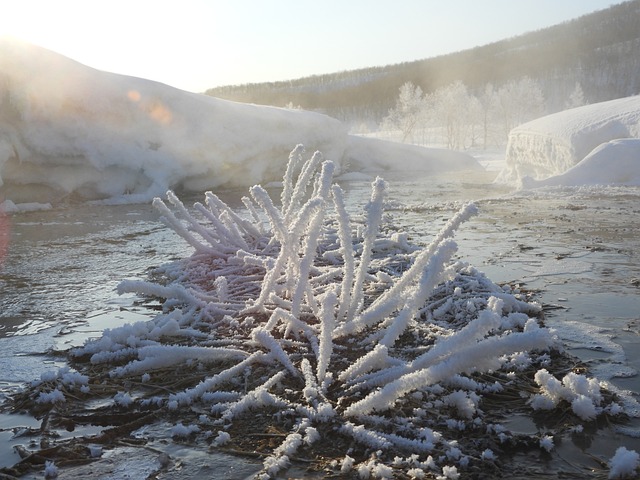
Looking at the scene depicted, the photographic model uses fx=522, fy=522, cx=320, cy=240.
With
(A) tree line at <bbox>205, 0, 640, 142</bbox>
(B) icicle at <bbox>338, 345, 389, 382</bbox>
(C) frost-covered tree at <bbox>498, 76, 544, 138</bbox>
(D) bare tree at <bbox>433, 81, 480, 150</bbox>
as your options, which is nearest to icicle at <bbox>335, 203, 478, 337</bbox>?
(B) icicle at <bbox>338, 345, 389, 382</bbox>

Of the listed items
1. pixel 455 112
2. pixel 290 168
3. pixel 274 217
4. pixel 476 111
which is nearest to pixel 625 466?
pixel 274 217

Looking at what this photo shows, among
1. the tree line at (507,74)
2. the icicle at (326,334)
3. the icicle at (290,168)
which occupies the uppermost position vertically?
the tree line at (507,74)

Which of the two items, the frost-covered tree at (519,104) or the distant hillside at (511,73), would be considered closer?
the frost-covered tree at (519,104)

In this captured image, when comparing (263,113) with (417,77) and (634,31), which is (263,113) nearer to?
(417,77)

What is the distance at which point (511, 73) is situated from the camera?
90875 millimetres

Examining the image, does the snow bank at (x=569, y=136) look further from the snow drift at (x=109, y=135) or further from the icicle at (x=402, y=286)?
the icicle at (x=402, y=286)

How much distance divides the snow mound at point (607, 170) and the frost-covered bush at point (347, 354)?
10.6 meters

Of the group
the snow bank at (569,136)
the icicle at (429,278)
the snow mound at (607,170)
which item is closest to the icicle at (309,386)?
the icicle at (429,278)

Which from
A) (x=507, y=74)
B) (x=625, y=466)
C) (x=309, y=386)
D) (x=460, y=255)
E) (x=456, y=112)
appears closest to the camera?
(x=625, y=466)

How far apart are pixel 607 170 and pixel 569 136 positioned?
2.53 meters

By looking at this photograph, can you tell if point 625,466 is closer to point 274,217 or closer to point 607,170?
point 274,217

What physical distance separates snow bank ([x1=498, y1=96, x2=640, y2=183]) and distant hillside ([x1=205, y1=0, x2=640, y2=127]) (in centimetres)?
6205

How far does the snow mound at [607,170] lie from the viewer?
41.9 ft

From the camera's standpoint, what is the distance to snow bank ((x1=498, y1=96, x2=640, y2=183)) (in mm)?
14688
